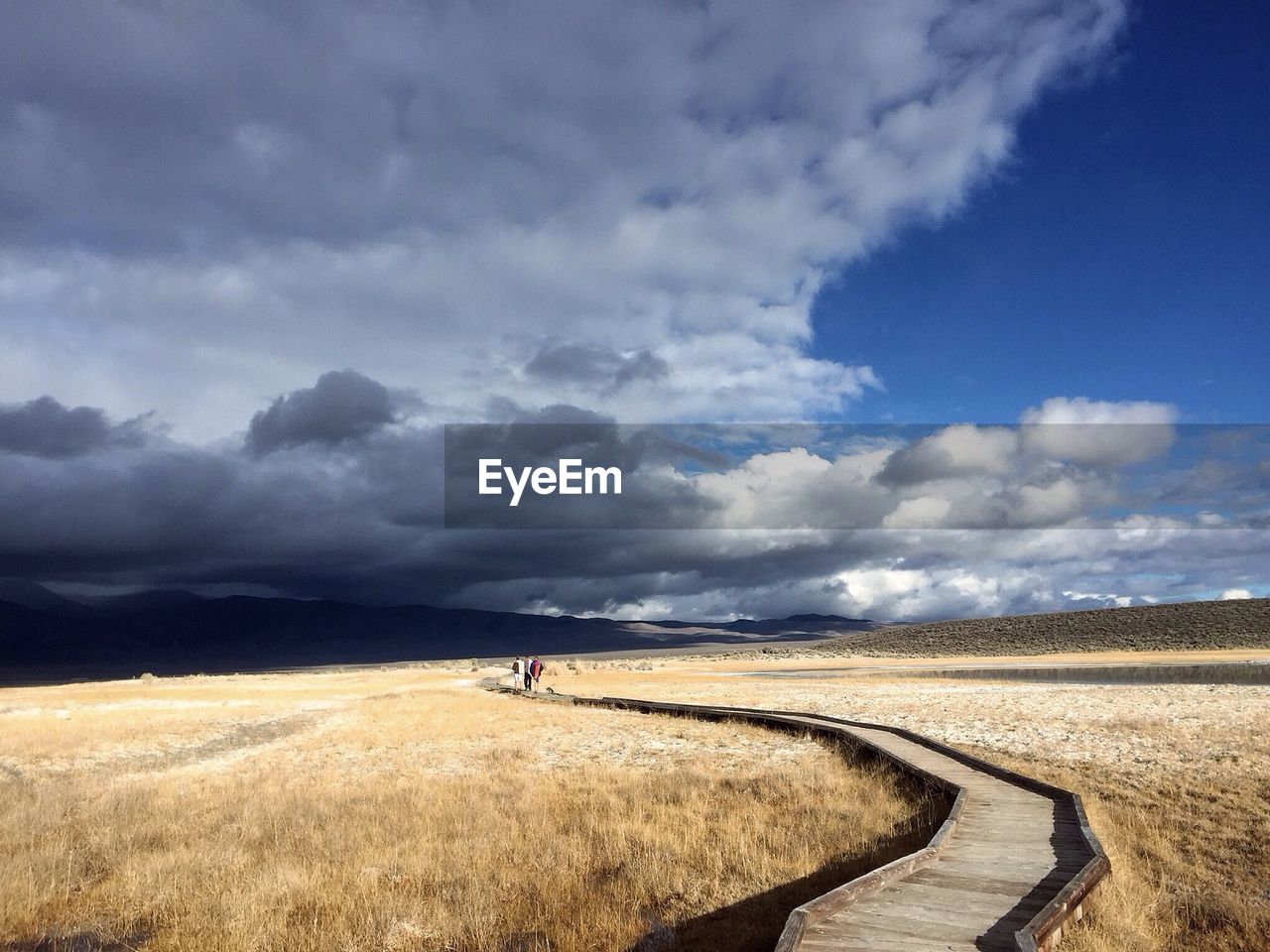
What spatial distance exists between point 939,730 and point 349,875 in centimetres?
2352

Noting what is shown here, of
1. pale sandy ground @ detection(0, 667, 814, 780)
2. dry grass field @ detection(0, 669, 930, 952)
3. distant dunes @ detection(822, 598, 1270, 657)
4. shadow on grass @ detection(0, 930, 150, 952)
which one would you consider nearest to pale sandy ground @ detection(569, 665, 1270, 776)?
dry grass field @ detection(0, 669, 930, 952)

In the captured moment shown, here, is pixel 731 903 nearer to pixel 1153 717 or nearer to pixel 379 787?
pixel 379 787

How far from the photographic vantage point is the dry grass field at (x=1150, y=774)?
Result: 1133 cm

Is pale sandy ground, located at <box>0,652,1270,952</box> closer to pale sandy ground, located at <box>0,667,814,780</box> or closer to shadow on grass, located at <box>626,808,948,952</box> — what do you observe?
pale sandy ground, located at <box>0,667,814,780</box>

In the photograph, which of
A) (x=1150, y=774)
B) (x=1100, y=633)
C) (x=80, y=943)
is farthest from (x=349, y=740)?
(x=1100, y=633)

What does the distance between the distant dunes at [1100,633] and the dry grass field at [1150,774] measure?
Answer: 71747mm

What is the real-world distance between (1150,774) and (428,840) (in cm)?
1720

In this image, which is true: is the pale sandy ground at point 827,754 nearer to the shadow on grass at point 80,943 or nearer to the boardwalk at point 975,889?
the boardwalk at point 975,889

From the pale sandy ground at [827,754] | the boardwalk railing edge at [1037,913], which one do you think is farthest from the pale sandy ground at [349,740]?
the boardwalk railing edge at [1037,913]

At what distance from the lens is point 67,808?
18.1 metres

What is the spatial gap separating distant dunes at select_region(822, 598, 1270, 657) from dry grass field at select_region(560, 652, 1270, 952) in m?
71.7

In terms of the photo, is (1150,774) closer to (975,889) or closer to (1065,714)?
(975,889)

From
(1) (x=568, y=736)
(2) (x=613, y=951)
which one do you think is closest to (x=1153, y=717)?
(1) (x=568, y=736)

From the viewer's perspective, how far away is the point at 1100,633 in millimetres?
123125
